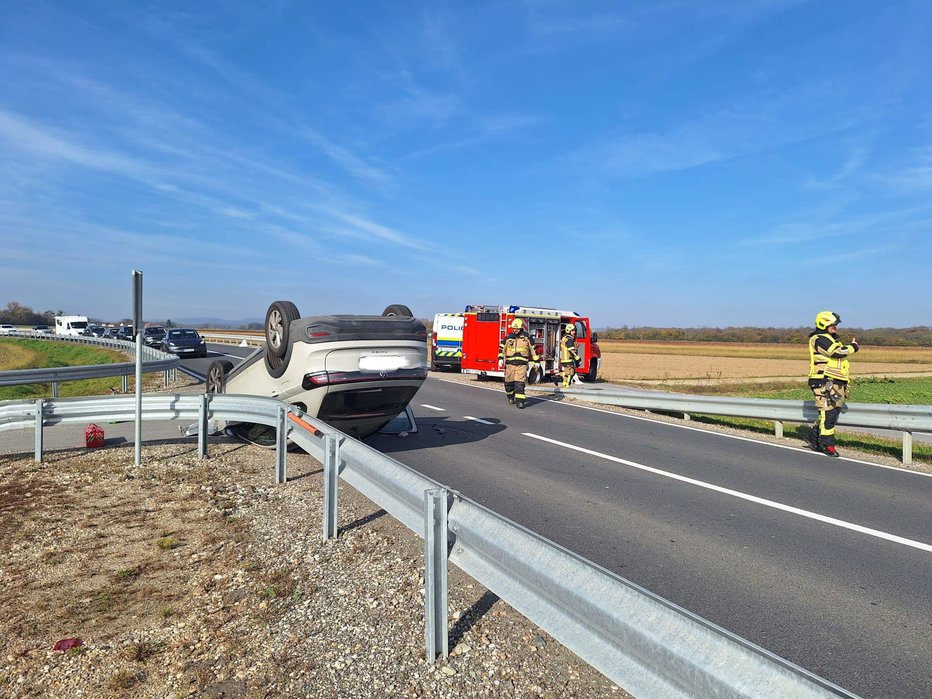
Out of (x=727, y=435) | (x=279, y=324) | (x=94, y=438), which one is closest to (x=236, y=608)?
(x=279, y=324)

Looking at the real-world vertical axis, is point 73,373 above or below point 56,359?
above

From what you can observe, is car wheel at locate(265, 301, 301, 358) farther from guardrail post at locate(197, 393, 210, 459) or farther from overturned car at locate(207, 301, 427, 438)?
guardrail post at locate(197, 393, 210, 459)

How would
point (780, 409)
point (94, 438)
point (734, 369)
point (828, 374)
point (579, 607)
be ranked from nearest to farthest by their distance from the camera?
point (579, 607)
point (94, 438)
point (828, 374)
point (780, 409)
point (734, 369)

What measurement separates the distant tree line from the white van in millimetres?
71558

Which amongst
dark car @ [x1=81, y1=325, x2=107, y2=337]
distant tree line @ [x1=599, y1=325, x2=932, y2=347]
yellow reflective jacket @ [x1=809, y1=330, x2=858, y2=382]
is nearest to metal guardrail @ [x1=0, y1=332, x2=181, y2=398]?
yellow reflective jacket @ [x1=809, y1=330, x2=858, y2=382]

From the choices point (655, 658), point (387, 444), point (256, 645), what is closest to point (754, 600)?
point (655, 658)

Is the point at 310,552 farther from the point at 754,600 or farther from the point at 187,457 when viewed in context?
the point at 187,457

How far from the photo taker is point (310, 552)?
16.1 feet

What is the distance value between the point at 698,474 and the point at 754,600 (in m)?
4.02

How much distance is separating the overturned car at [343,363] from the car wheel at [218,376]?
5.64 feet

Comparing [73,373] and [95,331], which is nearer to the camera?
[73,373]

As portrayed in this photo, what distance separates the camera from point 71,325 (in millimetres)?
61156

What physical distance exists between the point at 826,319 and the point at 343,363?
7403mm

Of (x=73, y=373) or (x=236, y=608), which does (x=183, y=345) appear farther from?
(x=236, y=608)
